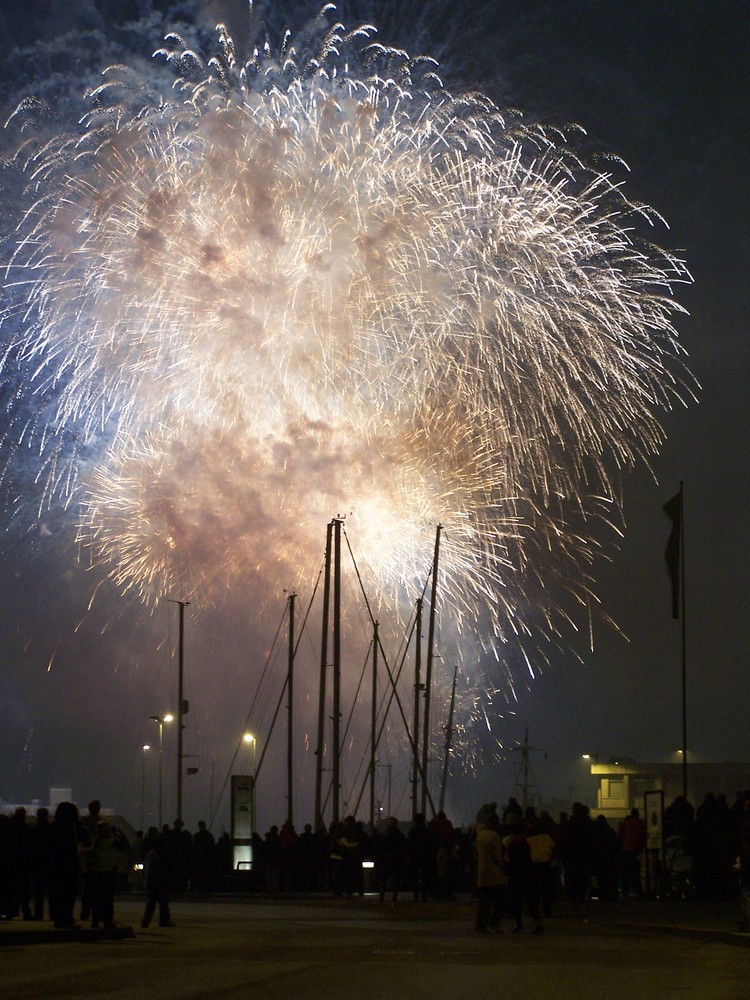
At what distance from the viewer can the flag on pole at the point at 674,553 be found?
34.4 meters

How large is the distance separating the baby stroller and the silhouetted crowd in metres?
0.03

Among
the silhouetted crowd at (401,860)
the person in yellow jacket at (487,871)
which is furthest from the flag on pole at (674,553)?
the person in yellow jacket at (487,871)

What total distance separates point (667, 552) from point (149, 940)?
19660mm

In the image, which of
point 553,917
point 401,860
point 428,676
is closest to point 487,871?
point 553,917

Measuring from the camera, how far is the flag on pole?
34.4 m

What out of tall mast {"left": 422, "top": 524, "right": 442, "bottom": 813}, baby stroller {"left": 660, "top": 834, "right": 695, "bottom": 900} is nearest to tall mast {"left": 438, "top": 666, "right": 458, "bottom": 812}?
tall mast {"left": 422, "top": 524, "right": 442, "bottom": 813}

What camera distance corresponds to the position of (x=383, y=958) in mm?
15328

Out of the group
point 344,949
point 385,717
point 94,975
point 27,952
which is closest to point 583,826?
point 344,949

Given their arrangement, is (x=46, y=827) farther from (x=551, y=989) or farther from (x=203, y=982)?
(x=551, y=989)

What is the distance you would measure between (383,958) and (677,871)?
1261 centimetres

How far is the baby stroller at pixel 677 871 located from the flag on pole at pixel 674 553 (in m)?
8.31

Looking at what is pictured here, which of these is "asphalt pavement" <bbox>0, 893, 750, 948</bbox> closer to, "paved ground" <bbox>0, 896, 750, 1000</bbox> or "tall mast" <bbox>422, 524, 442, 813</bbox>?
"paved ground" <bbox>0, 896, 750, 1000</bbox>

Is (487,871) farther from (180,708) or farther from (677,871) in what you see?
(180,708)

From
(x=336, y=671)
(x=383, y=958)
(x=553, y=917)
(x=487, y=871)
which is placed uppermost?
(x=336, y=671)
